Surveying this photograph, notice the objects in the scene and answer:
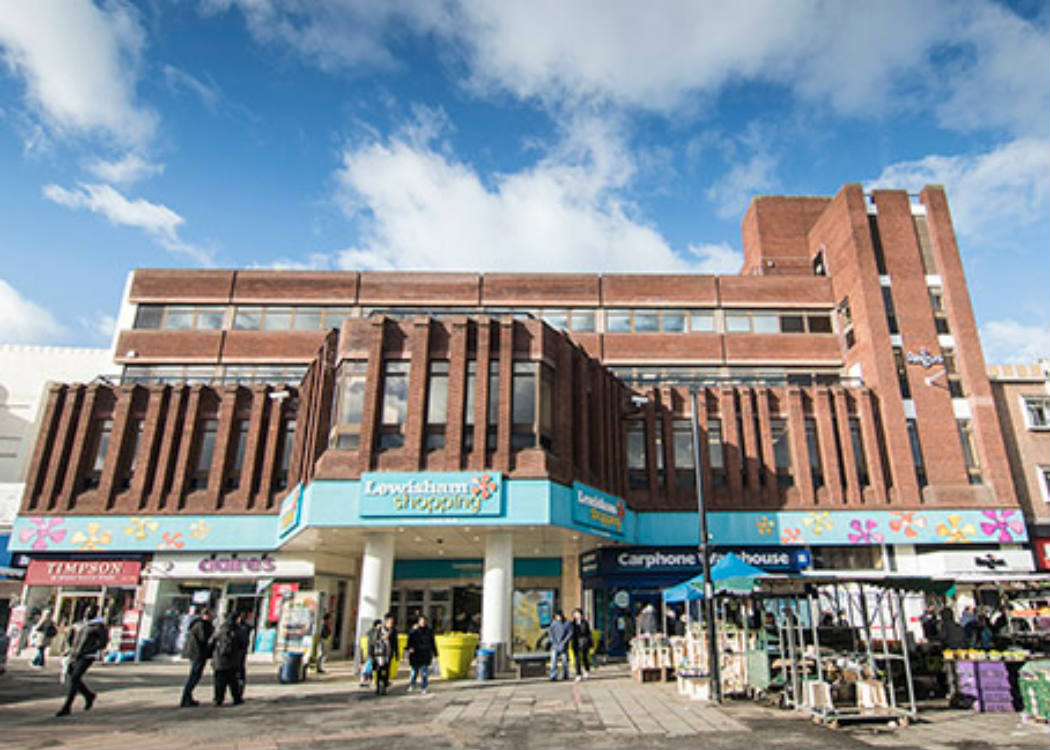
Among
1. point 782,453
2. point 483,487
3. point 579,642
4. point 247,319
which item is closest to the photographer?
point 579,642

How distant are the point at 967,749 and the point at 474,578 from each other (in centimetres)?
2255

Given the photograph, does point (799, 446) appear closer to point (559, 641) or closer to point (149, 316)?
point (559, 641)

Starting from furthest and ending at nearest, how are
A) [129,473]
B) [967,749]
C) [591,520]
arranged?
[129,473] < [591,520] < [967,749]

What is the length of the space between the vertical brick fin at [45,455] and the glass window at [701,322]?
98.8ft

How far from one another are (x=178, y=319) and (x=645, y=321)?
80.8 ft

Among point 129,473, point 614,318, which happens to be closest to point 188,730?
point 129,473

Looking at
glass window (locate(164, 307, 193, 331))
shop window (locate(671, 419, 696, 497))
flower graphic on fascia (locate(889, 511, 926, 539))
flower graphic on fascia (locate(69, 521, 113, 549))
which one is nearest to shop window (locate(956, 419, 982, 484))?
flower graphic on fascia (locate(889, 511, 926, 539))

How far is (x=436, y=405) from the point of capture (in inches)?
858

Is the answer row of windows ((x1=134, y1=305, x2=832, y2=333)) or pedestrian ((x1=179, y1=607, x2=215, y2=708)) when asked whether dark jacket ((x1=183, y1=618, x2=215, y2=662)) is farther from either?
row of windows ((x1=134, y1=305, x2=832, y2=333))

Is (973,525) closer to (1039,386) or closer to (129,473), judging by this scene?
(1039,386)

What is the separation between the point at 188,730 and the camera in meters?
11.3

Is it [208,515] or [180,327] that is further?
[180,327]

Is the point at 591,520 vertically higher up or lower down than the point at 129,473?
lower down

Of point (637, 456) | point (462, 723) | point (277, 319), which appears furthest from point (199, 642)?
point (277, 319)
